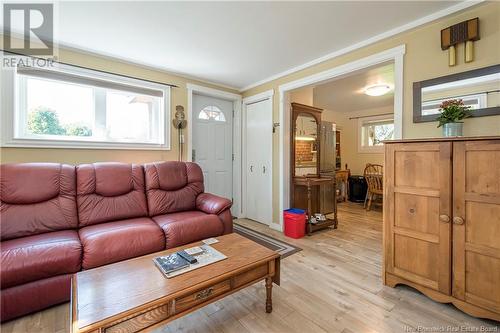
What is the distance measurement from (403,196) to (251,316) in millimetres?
1548

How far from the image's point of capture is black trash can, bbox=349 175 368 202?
5660mm

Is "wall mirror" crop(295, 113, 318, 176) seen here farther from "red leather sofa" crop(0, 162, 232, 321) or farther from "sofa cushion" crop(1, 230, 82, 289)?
"sofa cushion" crop(1, 230, 82, 289)

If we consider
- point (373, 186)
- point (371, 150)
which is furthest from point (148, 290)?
point (371, 150)

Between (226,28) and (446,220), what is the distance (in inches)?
98.3

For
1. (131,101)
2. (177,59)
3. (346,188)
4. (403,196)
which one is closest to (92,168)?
(131,101)

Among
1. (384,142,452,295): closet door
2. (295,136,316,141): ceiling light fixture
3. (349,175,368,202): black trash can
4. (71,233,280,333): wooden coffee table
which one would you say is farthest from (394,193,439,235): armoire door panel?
(349,175,368,202): black trash can

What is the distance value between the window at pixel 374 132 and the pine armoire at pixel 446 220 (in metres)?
4.33

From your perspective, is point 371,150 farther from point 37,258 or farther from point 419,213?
point 37,258

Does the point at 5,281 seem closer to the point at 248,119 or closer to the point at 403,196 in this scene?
the point at 403,196

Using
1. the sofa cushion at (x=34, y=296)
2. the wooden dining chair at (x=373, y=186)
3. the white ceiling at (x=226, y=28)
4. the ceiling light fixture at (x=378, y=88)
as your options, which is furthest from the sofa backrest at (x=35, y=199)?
the wooden dining chair at (x=373, y=186)

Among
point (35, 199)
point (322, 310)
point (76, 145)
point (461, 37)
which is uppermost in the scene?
point (461, 37)

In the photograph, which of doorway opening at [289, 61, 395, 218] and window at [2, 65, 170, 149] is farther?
doorway opening at [289, 61, 395, 218]

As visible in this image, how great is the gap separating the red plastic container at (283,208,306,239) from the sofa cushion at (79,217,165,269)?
5.81 feet

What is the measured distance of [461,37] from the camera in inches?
72.1
